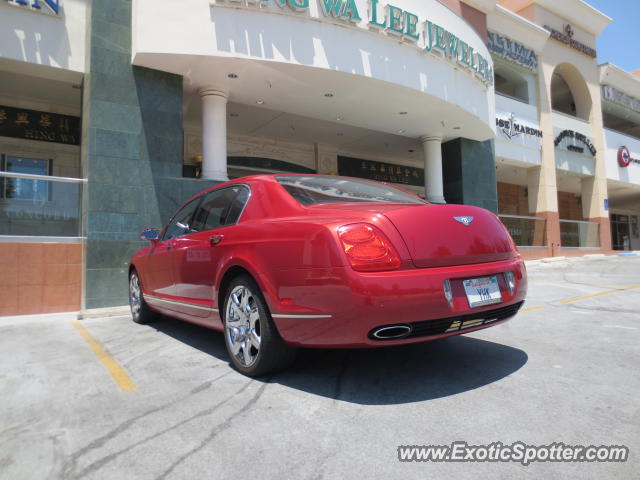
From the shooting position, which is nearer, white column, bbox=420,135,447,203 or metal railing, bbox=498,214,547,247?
white column, bbox=420,135,447,203

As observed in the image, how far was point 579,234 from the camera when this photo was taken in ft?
62.5

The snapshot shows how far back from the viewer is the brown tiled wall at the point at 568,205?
28.3m

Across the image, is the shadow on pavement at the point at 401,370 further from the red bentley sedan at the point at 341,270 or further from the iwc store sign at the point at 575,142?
the iwc store sign at the point at 575,142

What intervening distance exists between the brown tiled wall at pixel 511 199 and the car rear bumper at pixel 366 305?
2397 cm

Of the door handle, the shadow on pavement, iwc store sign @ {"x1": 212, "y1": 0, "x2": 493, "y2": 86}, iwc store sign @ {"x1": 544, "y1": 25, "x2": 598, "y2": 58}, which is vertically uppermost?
iwc store sign @ {"x1": 544, "y1": 25, "x2": 598, "y2": 58}

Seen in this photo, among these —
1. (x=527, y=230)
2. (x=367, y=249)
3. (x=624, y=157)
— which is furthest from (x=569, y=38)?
(x=367, y=249)

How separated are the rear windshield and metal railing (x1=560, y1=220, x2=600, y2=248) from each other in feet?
58.2

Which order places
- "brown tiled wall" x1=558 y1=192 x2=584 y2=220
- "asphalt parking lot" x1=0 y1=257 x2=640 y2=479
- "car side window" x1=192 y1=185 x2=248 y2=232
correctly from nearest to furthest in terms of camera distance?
1. "asphalt parking lot" x1=0 y1=257 x2=640 y2=479
2. "car side window" x1=192 y1=185 x2=248 y2=232
3. "brown tiled wall" x1=558 y1=192 x2=584 y2=220

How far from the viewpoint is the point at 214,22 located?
24.5 feet

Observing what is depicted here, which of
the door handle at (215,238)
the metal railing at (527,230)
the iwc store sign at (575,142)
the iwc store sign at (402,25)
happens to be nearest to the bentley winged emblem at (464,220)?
the door handle at (215,238)

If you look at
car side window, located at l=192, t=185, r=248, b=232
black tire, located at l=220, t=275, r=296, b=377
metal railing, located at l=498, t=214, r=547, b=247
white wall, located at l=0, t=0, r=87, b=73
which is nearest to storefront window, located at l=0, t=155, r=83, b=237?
white wall, located at l=0, t=0, r=87, b=73

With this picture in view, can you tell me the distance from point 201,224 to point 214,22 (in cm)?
540

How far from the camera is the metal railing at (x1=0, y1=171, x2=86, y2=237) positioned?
6.64 meters

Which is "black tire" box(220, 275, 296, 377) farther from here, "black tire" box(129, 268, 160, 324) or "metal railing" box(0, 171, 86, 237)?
"metal railing" box(0, 171, 86, 237)
